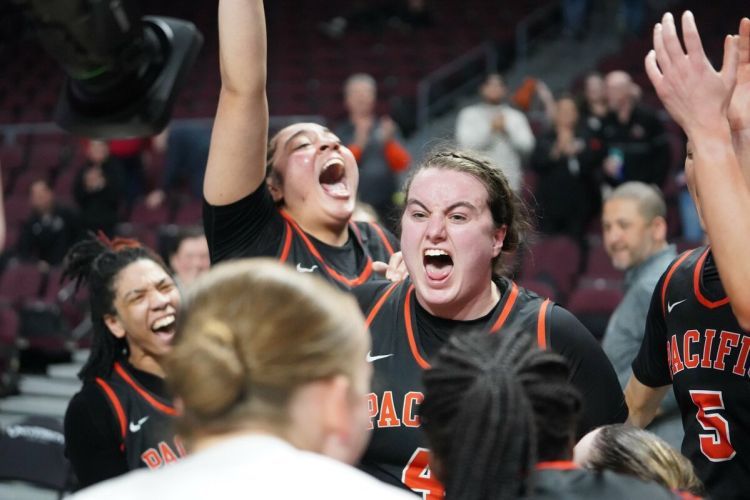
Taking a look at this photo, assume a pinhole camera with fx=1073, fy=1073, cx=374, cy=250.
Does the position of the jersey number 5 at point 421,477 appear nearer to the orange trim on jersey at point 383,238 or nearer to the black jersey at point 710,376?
the black jersey at point 710,376

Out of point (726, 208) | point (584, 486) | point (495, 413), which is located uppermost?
point (726, 208)

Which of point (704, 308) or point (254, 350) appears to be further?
point (704, 308)

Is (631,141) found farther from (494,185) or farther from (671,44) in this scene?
(671,44)

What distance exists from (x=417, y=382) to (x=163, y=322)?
4.82 feet

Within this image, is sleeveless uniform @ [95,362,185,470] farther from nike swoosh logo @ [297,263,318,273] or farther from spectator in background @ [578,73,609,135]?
spectator in background @ [578,73,609,135]

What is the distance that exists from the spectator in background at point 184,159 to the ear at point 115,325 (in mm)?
5656

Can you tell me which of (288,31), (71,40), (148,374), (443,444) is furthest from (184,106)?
(443,444)

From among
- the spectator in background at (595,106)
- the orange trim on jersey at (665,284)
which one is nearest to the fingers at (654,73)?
the orange trim on jersey at (665,284)

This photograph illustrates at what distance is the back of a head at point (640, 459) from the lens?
2098mm

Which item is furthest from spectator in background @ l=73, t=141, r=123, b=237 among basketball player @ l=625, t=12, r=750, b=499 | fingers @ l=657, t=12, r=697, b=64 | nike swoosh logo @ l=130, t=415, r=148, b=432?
fingers @ l=657, t=12, r=697, b=64

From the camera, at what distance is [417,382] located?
8.69 ft

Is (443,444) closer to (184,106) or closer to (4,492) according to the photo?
(4,492)

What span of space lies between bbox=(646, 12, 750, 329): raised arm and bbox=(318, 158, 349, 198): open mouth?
134 cm

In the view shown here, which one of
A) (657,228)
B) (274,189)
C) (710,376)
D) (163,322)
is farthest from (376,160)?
(710,376)
